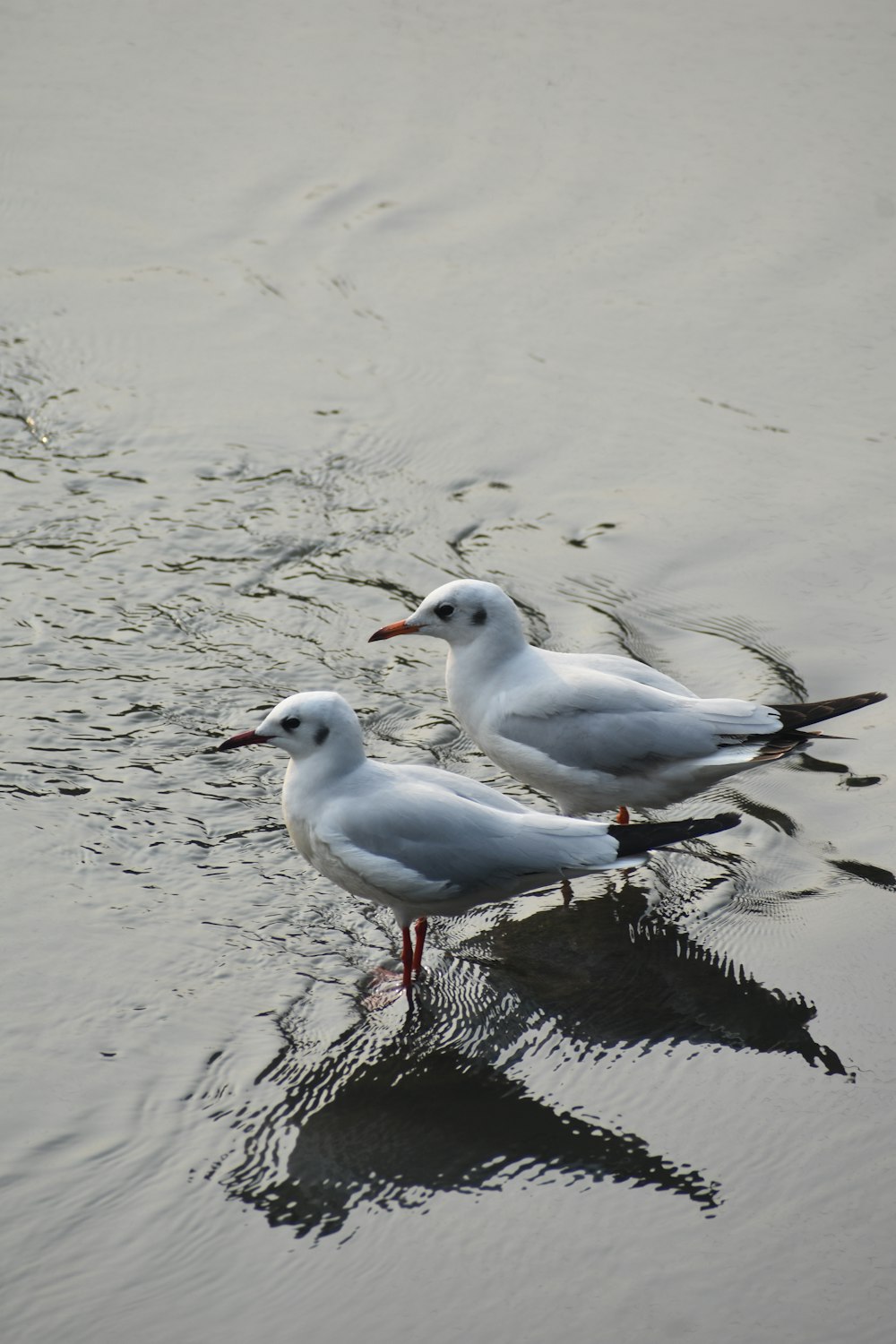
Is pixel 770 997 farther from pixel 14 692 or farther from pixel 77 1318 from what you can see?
pixel 14 692

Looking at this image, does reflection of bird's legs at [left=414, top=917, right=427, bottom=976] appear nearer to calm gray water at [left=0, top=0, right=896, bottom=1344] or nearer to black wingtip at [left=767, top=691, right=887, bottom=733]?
calm gray water at [left=0, top=0, right=896, bottom=1344]

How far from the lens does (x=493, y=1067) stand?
409cm

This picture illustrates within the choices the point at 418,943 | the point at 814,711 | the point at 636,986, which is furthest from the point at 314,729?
the point at 814,711

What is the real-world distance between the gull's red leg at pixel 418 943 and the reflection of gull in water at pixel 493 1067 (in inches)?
3.4

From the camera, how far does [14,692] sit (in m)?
5.55

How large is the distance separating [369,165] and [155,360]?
2.31 metres

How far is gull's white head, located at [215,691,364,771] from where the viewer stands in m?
4.38

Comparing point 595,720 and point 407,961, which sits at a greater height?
point 595,720

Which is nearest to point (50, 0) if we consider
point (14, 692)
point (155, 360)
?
point (155, 360)

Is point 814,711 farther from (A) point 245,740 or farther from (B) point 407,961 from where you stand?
(A) point 245,740

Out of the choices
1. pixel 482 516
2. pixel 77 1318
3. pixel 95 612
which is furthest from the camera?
pixel 482 516

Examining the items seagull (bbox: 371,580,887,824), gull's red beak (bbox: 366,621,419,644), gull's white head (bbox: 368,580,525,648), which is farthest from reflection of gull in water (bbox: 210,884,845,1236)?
gull's red beak (bbox: 366,621,419,644)

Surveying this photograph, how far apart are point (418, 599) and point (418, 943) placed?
2043 millimetres

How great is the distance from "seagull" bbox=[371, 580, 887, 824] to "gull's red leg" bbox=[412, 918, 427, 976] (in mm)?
671
